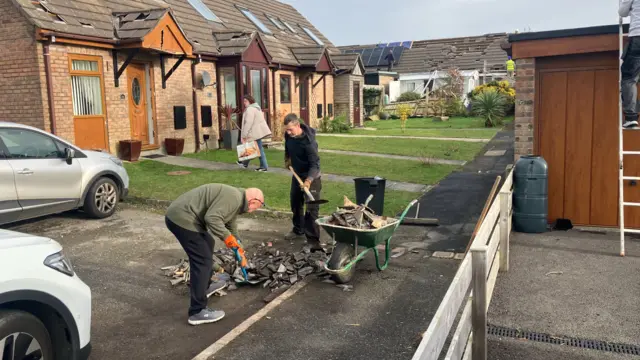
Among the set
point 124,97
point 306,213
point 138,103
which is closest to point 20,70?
point 124,97

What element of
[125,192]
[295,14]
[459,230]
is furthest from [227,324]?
[295,14]

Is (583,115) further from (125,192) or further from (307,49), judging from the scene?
(307,49)

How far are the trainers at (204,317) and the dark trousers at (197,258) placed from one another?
0.04 m

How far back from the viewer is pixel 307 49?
25.4 metres

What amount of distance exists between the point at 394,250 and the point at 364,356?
3.18 metres

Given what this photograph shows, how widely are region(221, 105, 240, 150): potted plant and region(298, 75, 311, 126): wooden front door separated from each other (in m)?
7.09

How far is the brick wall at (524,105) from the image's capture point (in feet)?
27.3

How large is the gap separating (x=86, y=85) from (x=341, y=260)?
1094 centimetres

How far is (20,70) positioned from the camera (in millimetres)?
13266

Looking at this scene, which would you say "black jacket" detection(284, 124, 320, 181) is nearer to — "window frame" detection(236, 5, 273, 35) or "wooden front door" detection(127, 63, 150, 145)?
"wooden front door" detection(127, 63, 150, 145)

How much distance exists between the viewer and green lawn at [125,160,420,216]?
1039 centimetres

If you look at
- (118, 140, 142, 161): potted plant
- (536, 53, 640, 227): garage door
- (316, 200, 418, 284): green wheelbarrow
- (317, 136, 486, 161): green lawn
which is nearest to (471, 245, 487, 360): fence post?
(316, 200, 418, 284): green wheelbarrow

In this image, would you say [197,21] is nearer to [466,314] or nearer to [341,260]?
[341,260]

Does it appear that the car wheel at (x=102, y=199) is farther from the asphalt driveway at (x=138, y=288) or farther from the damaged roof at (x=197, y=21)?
the damaged roof at (x=197, y=21)
